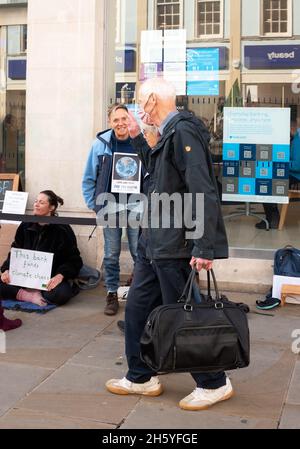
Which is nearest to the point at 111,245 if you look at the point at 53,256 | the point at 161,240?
the point at 53,256

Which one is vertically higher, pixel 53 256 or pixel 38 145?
pixel 38 145

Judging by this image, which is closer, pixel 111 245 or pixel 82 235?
pixel 111 245

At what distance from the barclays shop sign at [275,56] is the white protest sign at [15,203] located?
9.71ft

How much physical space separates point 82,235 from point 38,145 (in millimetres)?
1100

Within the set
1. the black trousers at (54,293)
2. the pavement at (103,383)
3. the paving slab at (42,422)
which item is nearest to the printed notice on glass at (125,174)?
the black trousers at (54,293)

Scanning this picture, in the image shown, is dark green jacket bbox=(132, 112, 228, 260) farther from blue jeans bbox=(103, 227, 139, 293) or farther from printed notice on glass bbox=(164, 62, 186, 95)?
printed notice on glass bbox=(164, 62, 186, 95)

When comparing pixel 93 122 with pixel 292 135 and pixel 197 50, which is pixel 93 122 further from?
pixel 292 135

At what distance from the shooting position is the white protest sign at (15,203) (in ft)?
22.8

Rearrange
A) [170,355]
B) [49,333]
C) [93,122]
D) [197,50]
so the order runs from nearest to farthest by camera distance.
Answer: [170,355] < [49,333] < [93,122] < [197,50]

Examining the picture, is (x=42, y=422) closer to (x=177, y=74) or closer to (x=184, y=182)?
(x=184, y=182)

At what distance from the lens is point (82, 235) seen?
6.94 meters

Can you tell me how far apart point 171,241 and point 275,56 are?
14.0ft

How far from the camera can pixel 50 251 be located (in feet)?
20.2

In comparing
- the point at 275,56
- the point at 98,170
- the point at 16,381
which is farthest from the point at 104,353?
the point at 275,56
